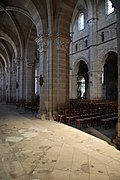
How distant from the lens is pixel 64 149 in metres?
4.90

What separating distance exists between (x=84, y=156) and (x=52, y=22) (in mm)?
9411

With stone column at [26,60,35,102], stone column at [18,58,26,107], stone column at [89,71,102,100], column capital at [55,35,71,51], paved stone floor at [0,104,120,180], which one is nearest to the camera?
paved stone floor at [0,104,120,180]

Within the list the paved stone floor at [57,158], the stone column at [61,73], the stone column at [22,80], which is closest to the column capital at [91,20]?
the stone column at [22,80]

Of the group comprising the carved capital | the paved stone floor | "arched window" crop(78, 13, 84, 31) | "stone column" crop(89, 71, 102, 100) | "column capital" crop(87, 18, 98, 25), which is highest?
A: "arched window" crop(78, 13, 84, 31)

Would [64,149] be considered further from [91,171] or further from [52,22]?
[52,22]

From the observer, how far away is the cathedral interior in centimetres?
397

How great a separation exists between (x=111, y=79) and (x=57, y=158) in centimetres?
2646

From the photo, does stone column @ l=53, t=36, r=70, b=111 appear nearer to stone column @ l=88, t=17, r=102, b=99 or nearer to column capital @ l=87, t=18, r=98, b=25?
stone column @ l=88, t=17, r=102, b=99

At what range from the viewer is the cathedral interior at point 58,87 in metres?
3.97

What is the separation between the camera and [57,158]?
4211 mm

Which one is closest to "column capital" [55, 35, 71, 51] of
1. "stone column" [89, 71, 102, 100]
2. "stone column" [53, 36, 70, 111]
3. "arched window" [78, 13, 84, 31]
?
"stone column" [53, 36, 70, 111]

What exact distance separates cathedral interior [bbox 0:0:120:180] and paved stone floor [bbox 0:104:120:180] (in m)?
0.02

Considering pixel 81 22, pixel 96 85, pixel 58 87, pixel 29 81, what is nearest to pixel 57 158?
pixel 58 87

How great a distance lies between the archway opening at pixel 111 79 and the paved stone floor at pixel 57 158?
2407 centimetres
